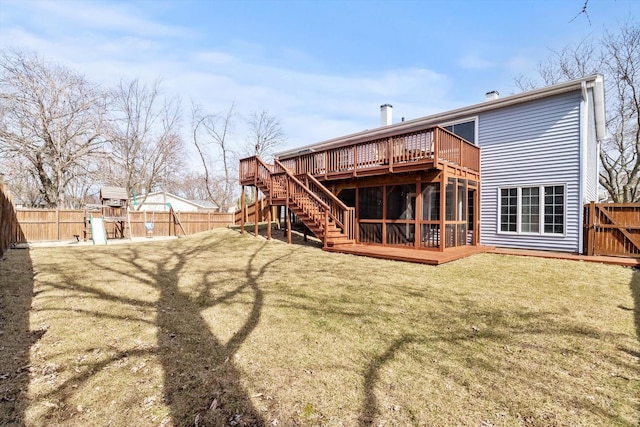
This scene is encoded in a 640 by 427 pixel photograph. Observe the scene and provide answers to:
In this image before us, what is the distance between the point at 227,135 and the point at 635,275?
106 ft

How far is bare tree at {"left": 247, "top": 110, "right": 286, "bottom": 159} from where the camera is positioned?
1326 inches

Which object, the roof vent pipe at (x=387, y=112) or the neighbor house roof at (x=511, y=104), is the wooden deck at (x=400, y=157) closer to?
the neighbor house roof at (x=511, y=104)

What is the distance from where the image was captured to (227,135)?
32.9 meters

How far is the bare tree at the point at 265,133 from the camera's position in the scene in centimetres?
3369

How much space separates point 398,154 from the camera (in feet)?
32.3

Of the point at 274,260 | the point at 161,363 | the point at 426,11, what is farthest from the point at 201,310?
the point at 426,11

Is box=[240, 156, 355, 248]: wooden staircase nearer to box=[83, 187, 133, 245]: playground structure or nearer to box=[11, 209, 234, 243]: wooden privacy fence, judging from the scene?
box=[83, 187, 133, 245]: playground structure

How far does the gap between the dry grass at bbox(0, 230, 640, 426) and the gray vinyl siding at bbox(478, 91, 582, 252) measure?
120 inches

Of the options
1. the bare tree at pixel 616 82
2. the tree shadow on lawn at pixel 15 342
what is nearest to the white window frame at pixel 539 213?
the tree shadow on lawn at pixel 15 342

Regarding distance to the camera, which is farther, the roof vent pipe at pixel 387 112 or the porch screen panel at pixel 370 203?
the roof vent pipe at pixel 387 112

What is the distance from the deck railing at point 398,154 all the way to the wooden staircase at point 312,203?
3.04 ft

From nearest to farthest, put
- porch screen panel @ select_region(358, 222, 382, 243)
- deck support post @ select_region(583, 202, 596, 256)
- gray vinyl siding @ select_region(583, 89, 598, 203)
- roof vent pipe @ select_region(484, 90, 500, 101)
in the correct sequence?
deck support post @ select_region(583, 202, 596, 256)
gray vinyl siding @ select_region(583, 89, 598, 203)
porch screen panel @ select_region(358, 222, 382, 243)
roof vent pipe @ select_region(484, 90, 500, 101)

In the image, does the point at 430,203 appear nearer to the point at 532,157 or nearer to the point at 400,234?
the point at 400,234

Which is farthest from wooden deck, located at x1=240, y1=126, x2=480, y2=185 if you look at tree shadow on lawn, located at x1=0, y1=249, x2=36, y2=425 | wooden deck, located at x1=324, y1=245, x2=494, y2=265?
tree shadow on lawn, located at x1=0, y1=249, x2=36, y2=425
